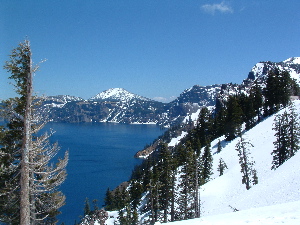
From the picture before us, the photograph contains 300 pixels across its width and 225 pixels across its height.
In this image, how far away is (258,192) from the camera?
26.2 meters

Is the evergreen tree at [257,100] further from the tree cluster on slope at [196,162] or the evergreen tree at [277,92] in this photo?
the evergreen tree at [277,92]

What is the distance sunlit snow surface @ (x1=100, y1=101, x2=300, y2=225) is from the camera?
13.2 metres

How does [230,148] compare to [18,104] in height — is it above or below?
below

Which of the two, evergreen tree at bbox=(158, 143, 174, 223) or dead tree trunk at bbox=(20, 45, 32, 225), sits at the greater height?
dead tree trunk at bbox=(20, 45, 32, 225)

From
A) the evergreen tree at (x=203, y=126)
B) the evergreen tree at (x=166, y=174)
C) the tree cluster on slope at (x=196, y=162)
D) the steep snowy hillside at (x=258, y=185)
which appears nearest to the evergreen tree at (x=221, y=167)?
the tree cluster on slope at (x=196, y=162)

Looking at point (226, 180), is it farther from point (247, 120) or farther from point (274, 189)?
point (247, 120)

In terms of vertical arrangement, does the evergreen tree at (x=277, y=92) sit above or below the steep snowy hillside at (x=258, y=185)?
above

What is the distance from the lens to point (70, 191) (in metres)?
97.9

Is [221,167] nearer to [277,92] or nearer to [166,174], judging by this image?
[166,174]

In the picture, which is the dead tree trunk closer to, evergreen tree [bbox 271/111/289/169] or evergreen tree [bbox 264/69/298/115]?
evergreen tree [bbox 271/111/289/169]

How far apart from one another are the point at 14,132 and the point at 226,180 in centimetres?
3888

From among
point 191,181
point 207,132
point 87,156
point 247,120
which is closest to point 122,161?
point 87,156

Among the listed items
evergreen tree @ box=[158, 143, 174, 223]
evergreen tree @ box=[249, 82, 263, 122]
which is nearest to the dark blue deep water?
evergreen tree @ box=[158, 143, 174, 223]

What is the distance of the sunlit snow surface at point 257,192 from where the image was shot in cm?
1321
